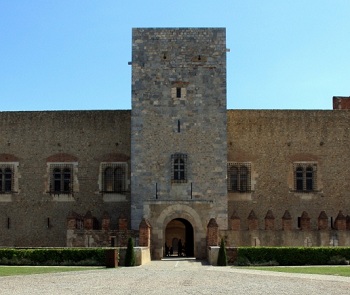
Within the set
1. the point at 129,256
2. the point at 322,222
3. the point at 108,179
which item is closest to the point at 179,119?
the point at 108,179

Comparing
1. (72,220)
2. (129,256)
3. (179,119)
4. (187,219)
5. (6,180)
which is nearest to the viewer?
(129,256)

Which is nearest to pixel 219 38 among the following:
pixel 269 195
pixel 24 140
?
pixel 269 195

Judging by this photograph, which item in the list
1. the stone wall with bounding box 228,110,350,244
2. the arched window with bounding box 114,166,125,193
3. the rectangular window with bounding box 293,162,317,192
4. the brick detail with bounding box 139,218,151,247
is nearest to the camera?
the brick detail with bounding box 139,218,151,247

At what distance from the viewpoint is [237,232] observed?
33.7 metres

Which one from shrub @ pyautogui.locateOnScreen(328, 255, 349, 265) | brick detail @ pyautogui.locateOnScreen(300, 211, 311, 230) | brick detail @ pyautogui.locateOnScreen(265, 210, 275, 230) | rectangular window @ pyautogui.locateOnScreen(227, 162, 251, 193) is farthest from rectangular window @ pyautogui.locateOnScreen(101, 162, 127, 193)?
shrub @ pyautogui.locateOnScreen(328, 255, 349, 265)

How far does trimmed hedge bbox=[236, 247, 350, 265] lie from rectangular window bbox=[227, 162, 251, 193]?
30.6 feet

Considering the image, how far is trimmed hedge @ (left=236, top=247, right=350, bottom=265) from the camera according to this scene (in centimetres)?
2852

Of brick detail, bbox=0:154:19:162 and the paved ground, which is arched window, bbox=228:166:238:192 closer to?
brick detail, bbox=0:154:19:162

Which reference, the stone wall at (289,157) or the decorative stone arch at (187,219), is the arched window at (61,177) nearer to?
the decorative stone arch at (187,219)

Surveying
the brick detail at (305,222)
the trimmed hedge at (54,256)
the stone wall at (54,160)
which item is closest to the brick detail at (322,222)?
the brick detail at (305,222)

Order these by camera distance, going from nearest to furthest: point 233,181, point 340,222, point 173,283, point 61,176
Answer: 1. point 173,283
2. point 340,222
3. point 233,181
4. point 61,176

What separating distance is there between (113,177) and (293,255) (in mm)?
12901

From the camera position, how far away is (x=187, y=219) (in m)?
34.1

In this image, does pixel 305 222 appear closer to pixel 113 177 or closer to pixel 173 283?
pixel 113 177
